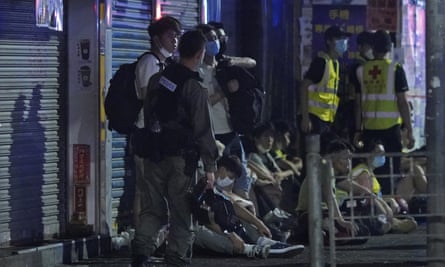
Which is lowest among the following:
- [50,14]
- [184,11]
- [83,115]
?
[83,115]

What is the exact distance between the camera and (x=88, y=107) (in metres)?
9.62

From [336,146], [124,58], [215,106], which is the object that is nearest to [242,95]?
→ [215,106]

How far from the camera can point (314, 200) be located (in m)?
6.33

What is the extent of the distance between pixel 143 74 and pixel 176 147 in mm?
1050

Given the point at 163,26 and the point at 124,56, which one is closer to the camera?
the point at 163,26

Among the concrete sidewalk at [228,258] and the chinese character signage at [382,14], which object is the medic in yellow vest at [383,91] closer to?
the chinese character signage at [382,14]

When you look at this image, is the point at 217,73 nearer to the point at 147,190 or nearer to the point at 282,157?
the point at 147,190

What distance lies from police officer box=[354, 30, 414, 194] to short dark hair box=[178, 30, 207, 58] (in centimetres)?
372

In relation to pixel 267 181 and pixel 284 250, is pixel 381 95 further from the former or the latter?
pixel 284 250

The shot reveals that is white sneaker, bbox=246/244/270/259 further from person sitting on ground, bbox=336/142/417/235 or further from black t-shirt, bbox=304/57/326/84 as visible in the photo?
black t-shirt, bbox=304/57/326/84

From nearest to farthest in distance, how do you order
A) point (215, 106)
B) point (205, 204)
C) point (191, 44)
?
1. point (205, 204)
2. point (191, 44)
3. point (215, 106)

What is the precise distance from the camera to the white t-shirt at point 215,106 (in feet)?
32.1

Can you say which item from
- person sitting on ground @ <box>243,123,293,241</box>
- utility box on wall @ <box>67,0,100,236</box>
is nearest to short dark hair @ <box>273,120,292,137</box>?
person sitting on ground @ <box>243,123,293,241</box>

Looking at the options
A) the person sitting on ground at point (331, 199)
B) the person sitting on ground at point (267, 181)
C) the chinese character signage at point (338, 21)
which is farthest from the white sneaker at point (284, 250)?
the chinese character signage at point (338, 21)
